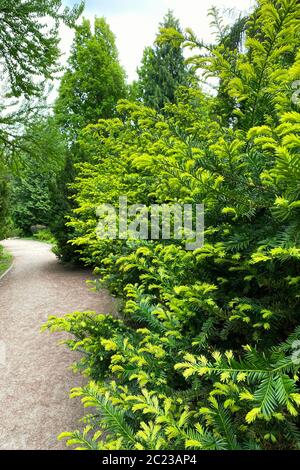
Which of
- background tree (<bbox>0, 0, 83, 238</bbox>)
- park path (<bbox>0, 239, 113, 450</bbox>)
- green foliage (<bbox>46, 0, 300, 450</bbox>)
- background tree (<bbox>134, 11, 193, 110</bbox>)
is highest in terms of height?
background tree (<bbox>134, 11, 193, 110</bbox>)

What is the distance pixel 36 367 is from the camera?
166 inches

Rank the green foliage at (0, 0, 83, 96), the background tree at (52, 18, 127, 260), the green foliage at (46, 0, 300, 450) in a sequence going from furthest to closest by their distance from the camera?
the background tree at (52, 18, 127, 260)
the green foliage at (0, 0, 83, 96)
the green foliage at (46, 0, 300, 450)

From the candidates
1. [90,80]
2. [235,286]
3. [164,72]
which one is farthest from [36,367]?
[90,80]

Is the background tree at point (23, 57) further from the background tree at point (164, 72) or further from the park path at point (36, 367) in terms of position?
the background tree at point (164, 72)

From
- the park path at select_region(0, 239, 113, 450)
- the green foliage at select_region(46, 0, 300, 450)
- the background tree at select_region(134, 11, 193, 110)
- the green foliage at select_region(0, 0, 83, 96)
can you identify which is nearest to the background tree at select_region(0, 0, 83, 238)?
the green foliage at select_region(0, 0, 83, 96)

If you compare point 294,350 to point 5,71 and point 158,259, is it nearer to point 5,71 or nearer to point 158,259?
point 158,259

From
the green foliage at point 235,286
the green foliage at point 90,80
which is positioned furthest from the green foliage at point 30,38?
the green foliage at point 235,286

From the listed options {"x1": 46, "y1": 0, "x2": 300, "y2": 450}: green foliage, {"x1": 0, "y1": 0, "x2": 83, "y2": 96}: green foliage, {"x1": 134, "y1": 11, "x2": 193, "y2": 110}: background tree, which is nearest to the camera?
{"x1": 46, "y1": 0, "x2": 300, "y2": 450}: green foliage

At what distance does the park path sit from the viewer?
312 cm

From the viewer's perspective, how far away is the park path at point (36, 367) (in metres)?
3.12

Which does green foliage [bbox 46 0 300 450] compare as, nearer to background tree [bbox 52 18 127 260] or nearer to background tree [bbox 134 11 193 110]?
background tree [bbox 134 11 193 110]

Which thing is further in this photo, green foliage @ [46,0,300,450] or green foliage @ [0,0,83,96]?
green foliage @ [0,0,83,96]

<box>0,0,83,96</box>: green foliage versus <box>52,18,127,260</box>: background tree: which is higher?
<box>52,18,127,260</box>: background tree
